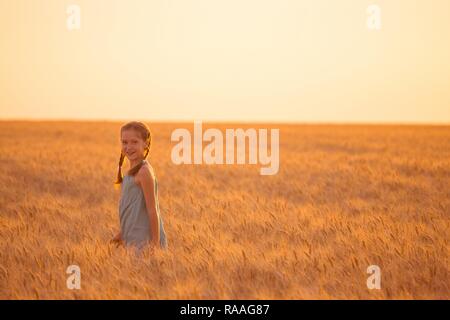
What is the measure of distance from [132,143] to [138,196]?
396mm

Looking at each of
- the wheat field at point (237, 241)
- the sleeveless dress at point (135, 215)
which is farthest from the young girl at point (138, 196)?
the wheat field at point (237, 241)

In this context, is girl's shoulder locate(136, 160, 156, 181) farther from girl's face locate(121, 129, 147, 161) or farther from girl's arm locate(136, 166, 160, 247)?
girl's face locate(121, 129, 147, 161)

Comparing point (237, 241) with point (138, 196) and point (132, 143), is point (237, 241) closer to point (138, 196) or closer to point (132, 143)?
point (138, 196)

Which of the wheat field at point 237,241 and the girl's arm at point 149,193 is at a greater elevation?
the girl's arm at point 149,193

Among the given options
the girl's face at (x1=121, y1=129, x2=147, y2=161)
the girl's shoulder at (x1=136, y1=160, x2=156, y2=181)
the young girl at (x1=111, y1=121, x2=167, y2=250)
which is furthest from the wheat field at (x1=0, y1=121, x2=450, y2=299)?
the girl's face at (x1=121, y1=129, x2=147, y2=161)

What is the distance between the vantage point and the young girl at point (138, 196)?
12.0 ft

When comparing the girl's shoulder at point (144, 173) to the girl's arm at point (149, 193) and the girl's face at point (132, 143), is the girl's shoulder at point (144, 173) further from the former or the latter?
the girl's face at point (132, 143)

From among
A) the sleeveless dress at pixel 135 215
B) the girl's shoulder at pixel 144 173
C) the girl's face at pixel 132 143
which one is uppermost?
the girl's face at pixel 132 143

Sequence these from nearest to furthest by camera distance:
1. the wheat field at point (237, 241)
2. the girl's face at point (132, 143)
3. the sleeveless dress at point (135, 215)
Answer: the wheat field at point (237, 241)
the girl's face at point (132, 143)
the sleeveless dress at point (135, 215)

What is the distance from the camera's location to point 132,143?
3.67 meters

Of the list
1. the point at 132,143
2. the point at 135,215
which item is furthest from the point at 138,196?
the point at 132,143

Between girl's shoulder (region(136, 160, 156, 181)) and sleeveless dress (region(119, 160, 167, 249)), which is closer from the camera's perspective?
girl's shoulder (region(136, 160, 156, 181))

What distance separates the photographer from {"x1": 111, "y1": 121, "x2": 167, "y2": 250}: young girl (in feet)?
12.0

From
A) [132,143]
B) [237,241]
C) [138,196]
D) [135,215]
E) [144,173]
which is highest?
[132,143]
